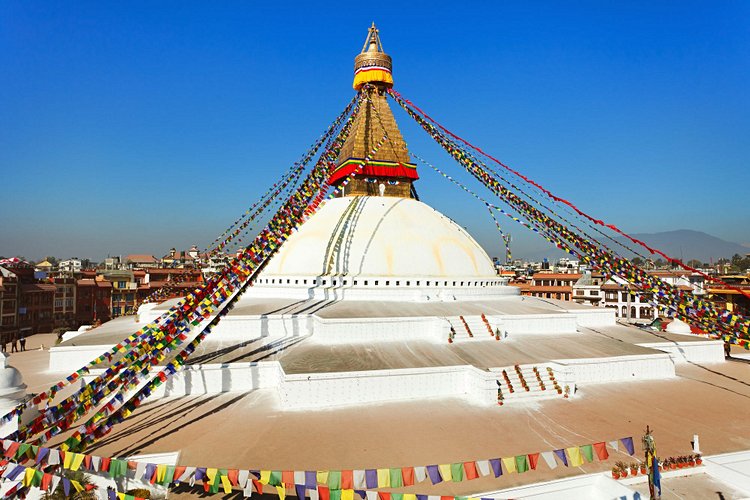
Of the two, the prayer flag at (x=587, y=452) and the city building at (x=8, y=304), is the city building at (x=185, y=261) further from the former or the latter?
Result: the prayer flag at (x=587, y=452)

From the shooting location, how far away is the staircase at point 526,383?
1047 cm

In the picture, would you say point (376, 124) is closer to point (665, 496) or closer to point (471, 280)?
point (471, 280)

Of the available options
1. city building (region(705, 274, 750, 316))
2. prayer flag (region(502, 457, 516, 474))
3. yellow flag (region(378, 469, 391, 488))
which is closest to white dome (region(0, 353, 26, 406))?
yellow flag (region(378, 469, 391, 488))

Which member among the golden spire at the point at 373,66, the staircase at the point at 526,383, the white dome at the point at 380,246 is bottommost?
the staircase at the point at 526,383

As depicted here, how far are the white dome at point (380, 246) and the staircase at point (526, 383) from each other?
6.36 m

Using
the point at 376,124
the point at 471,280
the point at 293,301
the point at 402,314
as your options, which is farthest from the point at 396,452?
the point at 376,124

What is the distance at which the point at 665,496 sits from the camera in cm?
642

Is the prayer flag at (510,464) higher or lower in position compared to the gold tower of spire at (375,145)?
lower

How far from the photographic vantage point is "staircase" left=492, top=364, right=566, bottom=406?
34.3 ft

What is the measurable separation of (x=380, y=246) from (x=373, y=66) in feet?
31.5

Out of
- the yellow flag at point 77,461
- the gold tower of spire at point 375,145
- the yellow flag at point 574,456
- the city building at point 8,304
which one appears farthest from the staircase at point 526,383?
the city building at point 8,304

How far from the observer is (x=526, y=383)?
426 inches

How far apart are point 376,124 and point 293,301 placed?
937 cm

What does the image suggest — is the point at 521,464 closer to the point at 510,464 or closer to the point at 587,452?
the point at 510,464
